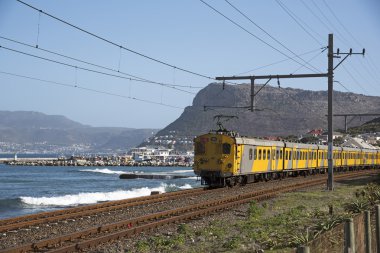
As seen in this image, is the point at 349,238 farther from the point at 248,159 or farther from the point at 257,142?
the point at 257,142

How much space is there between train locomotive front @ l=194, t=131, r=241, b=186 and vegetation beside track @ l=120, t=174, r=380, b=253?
6867 millimetres

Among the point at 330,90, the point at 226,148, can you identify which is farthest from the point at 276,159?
the point at 330,90

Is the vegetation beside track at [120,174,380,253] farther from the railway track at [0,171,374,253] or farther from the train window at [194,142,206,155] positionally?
the train window at [194,142,206,155]

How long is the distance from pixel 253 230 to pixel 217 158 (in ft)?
45.9

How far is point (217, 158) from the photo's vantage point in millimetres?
28453

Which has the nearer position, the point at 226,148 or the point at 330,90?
the point at 330,90

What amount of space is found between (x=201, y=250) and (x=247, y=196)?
12.2m

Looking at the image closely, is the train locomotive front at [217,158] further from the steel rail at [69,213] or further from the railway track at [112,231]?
the railway track at [112,231]

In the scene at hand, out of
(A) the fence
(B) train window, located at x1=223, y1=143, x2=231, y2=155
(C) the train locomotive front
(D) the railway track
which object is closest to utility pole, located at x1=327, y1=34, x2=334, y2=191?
(C) the train locomotive front

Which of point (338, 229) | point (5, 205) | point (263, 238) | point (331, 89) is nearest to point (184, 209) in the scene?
point (263, 238)

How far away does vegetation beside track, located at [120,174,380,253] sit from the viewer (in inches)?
476

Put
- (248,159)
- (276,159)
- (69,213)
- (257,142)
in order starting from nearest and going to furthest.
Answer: (69,213) → (248,159) → (257,142) → (276,159)

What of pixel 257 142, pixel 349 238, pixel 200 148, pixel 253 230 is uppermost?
pixel 257 142

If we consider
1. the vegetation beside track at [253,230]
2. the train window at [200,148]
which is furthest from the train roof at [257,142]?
the vegetation beside track at [253,230]
